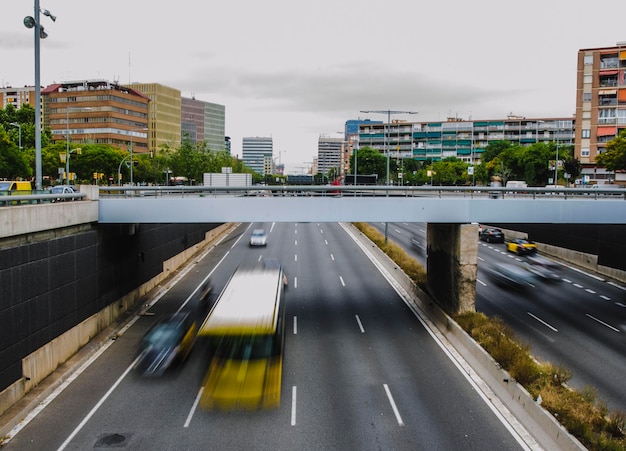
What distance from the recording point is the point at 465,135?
18338cm

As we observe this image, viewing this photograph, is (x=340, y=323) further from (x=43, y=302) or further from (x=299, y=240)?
(x=299, y=240)

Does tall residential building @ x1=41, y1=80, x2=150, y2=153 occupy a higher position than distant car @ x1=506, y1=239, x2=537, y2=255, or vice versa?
tall residential building @ x1=41, y1=80, x2=150, y2=153

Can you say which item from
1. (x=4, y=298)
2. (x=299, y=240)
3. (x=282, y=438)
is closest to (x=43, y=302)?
(x=4, y=298)

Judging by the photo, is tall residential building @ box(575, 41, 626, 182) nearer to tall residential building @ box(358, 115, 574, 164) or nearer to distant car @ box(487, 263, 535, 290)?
distant car @ box(487, 263, 535, 290)

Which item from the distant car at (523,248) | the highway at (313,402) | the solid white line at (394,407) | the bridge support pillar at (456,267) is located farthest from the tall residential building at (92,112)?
the solid white line at (394,407)

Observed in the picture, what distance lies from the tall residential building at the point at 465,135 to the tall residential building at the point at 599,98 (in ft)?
283

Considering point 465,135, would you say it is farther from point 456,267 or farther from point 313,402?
point 313,402

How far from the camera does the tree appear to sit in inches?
2906

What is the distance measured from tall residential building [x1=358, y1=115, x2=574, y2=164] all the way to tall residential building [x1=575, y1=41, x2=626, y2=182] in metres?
86.2

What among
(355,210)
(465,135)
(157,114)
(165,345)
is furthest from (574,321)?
(157,114)

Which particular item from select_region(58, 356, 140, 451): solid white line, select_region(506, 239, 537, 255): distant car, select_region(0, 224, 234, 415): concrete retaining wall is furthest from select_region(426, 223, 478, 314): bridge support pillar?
select_region(506, 239, 537, 255): distant car

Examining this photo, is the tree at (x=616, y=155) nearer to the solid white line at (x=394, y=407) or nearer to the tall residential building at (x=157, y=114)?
the solid white line at (x=394, y=407)

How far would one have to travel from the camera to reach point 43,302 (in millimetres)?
21422

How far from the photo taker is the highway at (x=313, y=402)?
17.0 m
